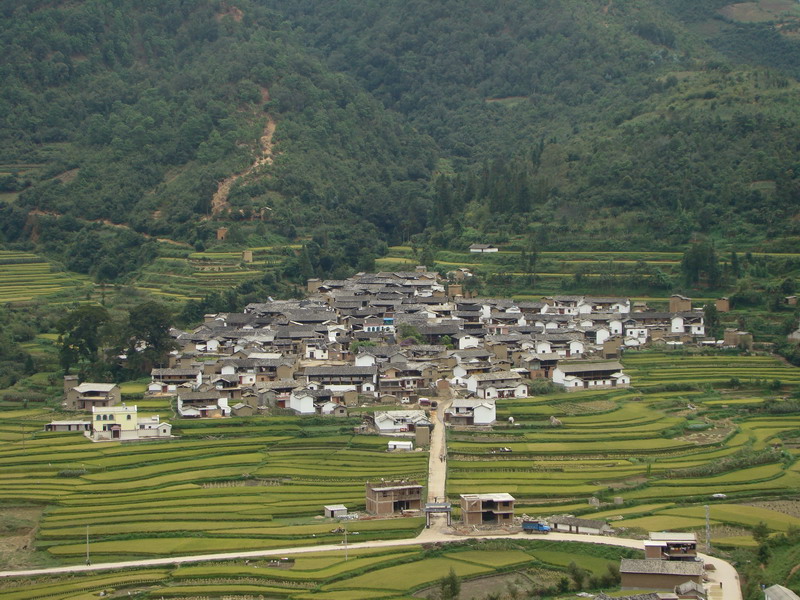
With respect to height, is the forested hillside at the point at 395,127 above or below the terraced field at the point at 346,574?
above

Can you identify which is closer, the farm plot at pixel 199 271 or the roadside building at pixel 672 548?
the roadside building at pixel 672 548

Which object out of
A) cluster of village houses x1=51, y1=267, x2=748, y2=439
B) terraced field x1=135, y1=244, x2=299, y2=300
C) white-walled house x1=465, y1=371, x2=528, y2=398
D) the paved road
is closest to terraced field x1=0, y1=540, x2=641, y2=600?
the paved road

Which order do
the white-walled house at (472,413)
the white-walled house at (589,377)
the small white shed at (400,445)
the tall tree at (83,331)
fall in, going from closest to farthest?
the small white shed at (400,445), the white-walled house at (472,413), the white-walled house at (589,377), the tall tree at (83,331)

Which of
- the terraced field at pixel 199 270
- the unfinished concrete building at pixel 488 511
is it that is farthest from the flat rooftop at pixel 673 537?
the terraced field at pixel 199 270

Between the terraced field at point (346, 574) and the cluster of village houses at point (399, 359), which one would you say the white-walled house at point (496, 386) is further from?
the terraced field at point (346, 574)

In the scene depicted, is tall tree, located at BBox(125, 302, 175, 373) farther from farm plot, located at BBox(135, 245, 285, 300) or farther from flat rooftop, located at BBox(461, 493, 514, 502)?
flat rooftop, located at BBox(461, 493, 514, 502)

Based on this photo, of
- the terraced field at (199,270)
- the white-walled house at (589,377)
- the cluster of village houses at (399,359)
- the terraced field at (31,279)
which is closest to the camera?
the cluster of village houses at (399,359)

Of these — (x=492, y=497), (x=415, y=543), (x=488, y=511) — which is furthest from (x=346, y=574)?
(x=492, y=497)

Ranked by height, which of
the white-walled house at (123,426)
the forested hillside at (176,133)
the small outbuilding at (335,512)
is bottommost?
the small outbuilding at (335,512)
